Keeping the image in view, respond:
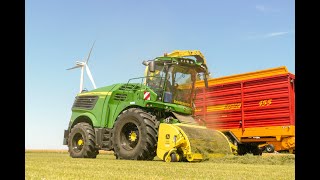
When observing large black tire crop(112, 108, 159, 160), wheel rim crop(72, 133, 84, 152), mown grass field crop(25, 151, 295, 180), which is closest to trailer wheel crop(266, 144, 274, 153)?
mown grass field crop(25, 151, 295, 180)

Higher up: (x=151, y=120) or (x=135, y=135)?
(x=151, y=120)

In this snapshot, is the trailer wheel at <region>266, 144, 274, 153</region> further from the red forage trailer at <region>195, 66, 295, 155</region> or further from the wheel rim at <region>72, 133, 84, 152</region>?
the wheel rim at <region>72, 133, 84, 152</region>

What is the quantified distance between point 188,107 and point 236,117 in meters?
3.71

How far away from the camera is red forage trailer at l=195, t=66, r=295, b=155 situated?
1430 cm

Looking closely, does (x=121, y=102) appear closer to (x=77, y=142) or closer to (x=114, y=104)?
(x=114, y=104)

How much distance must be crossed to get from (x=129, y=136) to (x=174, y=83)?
2.25 metres

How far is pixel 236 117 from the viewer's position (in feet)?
51.5

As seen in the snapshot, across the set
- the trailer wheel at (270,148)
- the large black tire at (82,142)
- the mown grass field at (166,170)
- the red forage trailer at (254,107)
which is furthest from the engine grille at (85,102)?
the trailer wheel at (270,148)

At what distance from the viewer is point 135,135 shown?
453 inches

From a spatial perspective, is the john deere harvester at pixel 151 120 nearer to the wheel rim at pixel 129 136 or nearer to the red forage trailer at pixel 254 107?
the wheel rim at pixel 129 136

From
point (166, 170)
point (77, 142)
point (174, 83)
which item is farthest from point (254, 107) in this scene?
point (166, 170)

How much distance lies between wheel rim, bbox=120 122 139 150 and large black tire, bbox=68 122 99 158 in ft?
5.58
